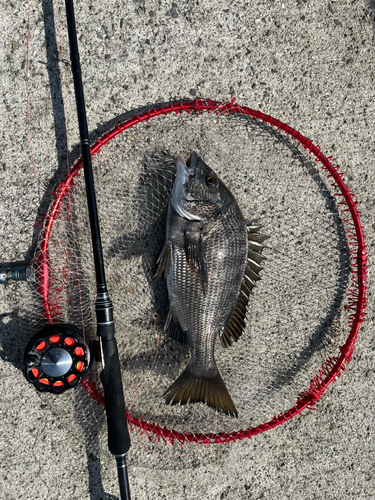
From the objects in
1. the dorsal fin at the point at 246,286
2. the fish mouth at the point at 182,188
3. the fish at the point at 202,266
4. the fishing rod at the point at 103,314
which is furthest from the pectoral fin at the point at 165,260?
the dorsal fin at the point at 246,286

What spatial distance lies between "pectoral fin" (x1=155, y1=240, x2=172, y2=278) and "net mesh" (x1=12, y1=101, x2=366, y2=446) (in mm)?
178

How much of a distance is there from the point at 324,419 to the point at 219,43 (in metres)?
2.27

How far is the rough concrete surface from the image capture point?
2.00 meters

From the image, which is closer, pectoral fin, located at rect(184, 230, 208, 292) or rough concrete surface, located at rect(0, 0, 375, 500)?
pectoral fin, located at rect(184, 230, 208, 292)

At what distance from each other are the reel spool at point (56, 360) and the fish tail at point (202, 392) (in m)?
0.46

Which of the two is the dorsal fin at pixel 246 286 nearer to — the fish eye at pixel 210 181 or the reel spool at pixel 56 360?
the fish eye at pixel 210 181

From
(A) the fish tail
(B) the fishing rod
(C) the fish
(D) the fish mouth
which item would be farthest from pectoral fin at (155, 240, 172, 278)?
(A) the fish tail

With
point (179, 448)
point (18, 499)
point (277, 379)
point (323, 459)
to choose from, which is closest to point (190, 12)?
point (277, 379)

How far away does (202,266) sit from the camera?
1.79 metres

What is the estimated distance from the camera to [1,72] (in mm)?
1988

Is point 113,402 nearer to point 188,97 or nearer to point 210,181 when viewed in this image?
point 210,181

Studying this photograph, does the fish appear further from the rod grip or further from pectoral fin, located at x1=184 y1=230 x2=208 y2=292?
the rod grip

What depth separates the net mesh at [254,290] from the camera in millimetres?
1911

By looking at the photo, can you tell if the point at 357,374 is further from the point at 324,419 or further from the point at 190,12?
the point at 190,12
